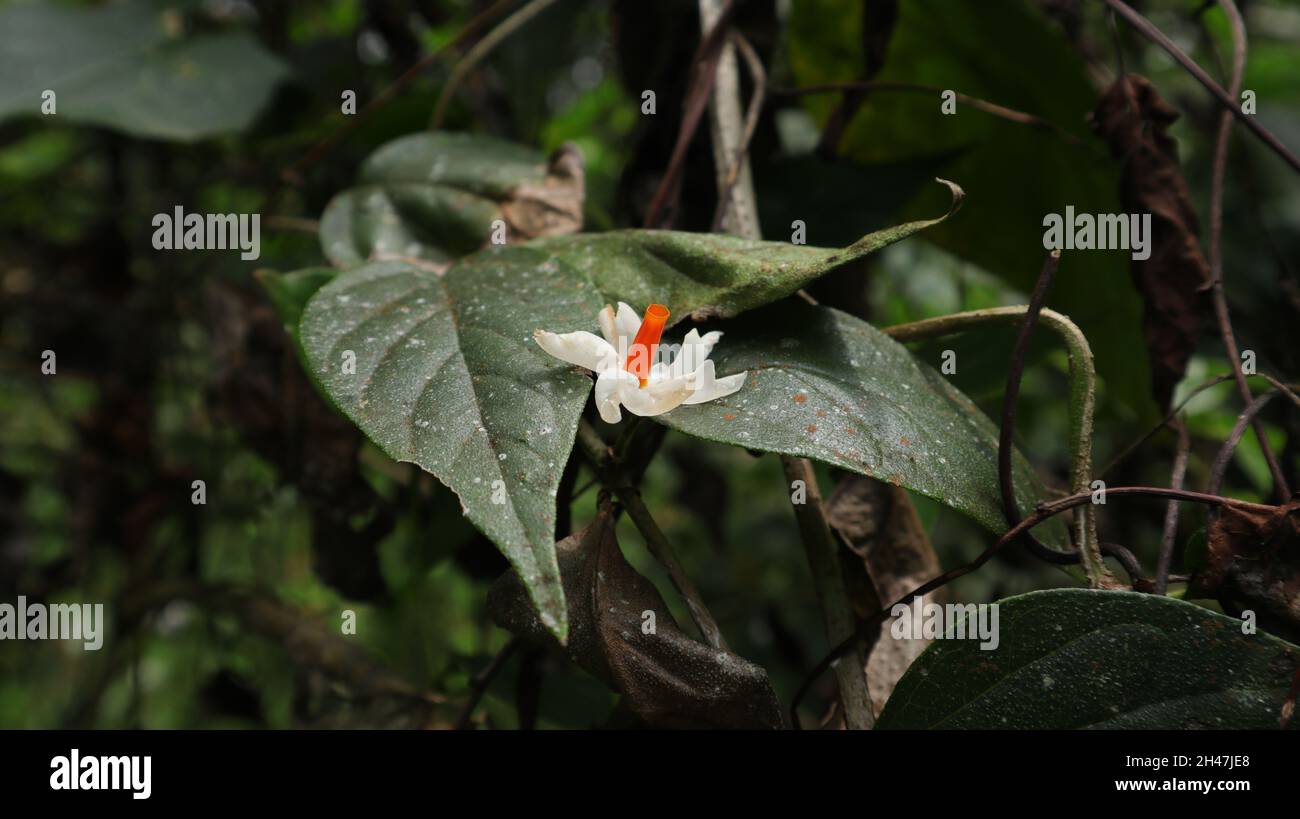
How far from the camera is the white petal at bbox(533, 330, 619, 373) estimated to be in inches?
17.6

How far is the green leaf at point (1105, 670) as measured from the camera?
1.40 ft

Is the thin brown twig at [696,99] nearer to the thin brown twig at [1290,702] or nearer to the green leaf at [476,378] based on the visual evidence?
the green leaf at [476,378]

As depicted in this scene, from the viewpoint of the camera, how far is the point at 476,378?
1.50ft

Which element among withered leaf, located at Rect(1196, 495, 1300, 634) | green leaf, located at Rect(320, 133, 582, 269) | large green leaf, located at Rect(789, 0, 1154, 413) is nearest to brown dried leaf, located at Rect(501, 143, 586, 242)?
green leaf, located at Rect(320, 133, 582, 269)

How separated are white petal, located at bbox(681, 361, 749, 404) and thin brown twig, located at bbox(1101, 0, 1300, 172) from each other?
407 mm

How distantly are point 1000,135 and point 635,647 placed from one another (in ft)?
2.24

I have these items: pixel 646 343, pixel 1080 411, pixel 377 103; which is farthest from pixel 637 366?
pixel 377 103

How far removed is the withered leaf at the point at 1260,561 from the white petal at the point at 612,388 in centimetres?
31

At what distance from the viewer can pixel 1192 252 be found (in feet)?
2.09

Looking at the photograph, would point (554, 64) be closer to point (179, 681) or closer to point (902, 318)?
point (902, 318)

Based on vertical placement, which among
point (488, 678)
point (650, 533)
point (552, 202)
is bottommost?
point (488, 678)

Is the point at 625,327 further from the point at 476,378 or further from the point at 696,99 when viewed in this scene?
the point at 696,99
